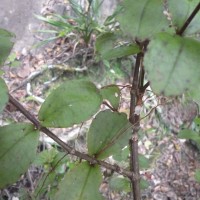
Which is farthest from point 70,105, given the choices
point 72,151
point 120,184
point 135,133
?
point 120,184

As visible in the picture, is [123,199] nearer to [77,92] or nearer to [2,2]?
[77,92]

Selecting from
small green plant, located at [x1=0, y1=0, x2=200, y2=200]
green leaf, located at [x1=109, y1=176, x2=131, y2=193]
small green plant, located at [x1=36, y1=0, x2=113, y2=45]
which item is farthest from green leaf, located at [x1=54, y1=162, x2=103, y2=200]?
small green plant, located at [x1=36, y1=0, x2=113, y2=45]

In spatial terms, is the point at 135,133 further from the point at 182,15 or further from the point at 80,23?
the point at 80,23

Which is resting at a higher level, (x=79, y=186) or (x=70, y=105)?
(x=70, y=105)

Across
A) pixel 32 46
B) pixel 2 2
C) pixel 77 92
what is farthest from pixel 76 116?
pixel 2 2

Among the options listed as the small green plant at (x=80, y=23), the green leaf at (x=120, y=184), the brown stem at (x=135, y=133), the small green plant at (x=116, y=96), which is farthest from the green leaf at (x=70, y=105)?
the small green plant at (x=80, y=23)

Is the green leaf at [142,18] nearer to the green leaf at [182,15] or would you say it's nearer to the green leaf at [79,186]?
the green leaf at [182,15]
